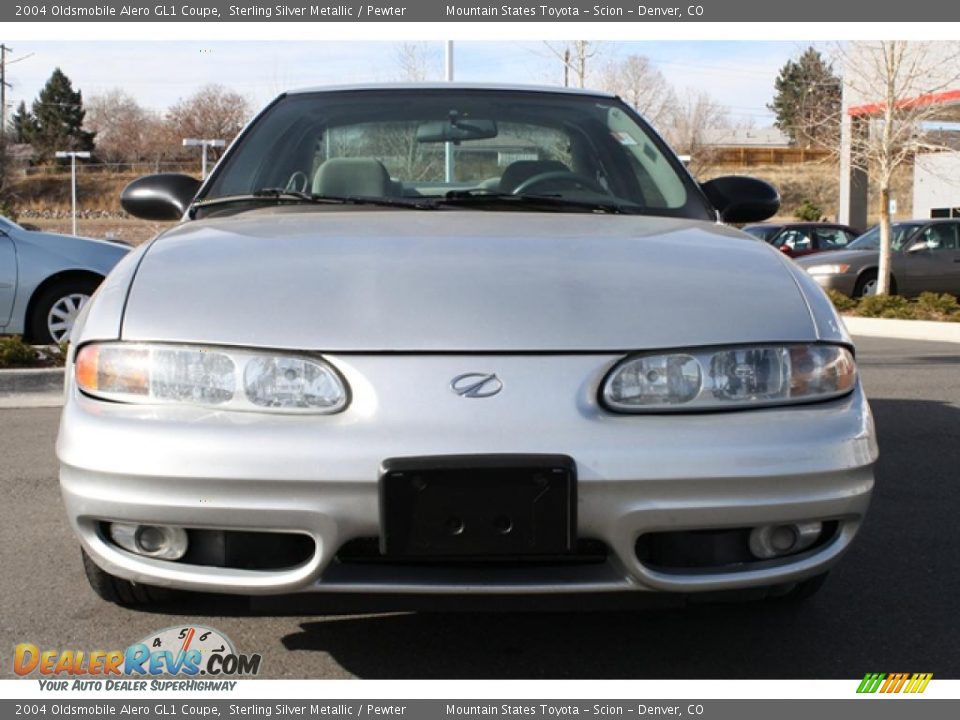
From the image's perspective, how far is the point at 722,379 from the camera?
97.6 inches

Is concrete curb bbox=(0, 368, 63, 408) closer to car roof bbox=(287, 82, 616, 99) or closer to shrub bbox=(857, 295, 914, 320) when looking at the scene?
car roof bbox=(287, 82, 616, 99)

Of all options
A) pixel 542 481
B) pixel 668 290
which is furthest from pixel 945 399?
pixel 542 481

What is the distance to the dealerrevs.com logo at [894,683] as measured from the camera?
2.70 meters

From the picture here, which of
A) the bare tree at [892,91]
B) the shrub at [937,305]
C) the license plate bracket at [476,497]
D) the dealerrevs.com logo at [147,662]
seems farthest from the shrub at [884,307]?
the license plate bracket at [476,497]

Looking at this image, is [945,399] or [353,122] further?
[945,399]

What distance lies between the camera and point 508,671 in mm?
2777

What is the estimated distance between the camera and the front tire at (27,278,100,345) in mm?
8648

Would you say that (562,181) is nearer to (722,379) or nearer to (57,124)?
(722,379)

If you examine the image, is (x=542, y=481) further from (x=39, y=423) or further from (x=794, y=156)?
(x=794, y=156)

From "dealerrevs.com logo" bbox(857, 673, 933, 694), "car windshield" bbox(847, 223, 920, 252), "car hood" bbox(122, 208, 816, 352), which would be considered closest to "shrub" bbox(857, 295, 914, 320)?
"car windshield" bbox(847, 223, 920, 252)

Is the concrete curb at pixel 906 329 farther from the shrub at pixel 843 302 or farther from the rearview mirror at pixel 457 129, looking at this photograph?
the rearview mirror at pixel 457 129

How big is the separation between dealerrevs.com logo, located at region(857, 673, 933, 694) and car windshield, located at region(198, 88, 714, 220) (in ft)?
5.65

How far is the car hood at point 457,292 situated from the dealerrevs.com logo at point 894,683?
85 centimetres

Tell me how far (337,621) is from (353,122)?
189cm
